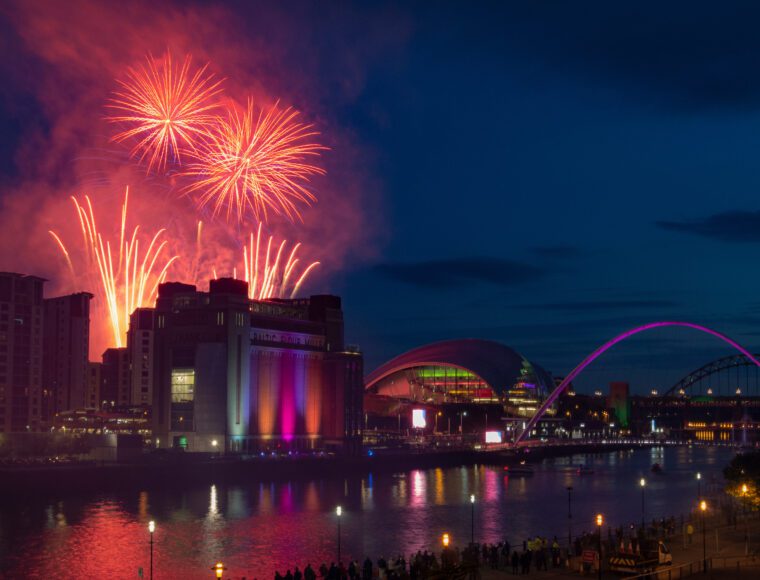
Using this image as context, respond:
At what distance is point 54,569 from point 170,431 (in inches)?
2724

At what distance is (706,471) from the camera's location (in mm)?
141625

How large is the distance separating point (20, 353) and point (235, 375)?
5296cm

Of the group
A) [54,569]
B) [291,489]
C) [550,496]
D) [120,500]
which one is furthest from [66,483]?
[550,496]

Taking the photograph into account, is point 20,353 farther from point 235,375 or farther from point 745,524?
point 745,524

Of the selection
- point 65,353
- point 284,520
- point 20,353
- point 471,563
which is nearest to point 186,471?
point 284,520

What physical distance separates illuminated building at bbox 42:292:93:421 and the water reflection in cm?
8252

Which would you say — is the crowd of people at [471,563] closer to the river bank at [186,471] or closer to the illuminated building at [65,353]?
the river bank at [186,471]

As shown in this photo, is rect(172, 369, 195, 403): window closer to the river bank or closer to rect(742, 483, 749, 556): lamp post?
the river bank

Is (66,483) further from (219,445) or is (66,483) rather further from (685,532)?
(685,532)

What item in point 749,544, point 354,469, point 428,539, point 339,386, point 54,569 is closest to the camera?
point 749,544

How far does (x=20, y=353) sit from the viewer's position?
163 m

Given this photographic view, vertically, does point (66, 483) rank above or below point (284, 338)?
below

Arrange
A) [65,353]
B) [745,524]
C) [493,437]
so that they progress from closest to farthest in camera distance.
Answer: [745,524] → [65,353] → [493,437]

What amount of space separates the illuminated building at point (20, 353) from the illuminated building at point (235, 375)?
42.1 meters
